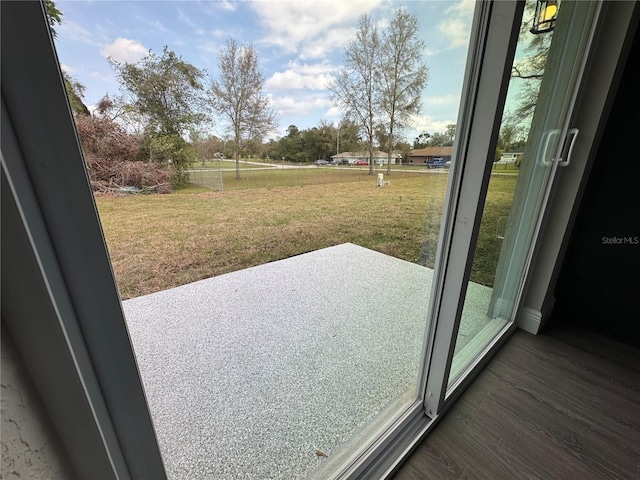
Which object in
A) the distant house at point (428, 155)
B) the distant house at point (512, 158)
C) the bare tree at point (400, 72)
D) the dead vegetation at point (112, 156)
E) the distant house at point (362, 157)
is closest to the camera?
→ the dead vegetation at point (112, 156)

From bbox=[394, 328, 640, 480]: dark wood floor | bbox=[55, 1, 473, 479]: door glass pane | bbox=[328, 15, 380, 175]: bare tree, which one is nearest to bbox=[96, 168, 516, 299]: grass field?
bbox=[55, 1, 473, 479]: door glass pane

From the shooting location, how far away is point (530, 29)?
98cm

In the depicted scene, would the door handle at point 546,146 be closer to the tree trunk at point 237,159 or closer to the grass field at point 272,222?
the grass field at point 272,222

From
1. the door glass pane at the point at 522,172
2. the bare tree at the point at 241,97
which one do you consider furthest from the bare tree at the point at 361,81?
the door glass pane at the point at 522,172

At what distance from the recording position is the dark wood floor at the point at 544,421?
0.93 m

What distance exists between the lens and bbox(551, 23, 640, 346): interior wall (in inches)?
51.6

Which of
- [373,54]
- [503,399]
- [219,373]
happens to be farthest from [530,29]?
[219,373]

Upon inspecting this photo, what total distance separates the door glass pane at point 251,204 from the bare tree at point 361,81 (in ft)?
0.17

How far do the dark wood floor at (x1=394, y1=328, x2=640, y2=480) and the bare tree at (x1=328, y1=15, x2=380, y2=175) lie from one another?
1288 mm

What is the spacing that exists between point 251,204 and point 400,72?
63.5 inches

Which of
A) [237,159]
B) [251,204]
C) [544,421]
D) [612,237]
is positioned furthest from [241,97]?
[612,237]

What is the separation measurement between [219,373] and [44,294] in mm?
1281

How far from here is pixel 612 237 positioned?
1.43 meters

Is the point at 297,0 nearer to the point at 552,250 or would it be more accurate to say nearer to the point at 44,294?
the point at 44,294
